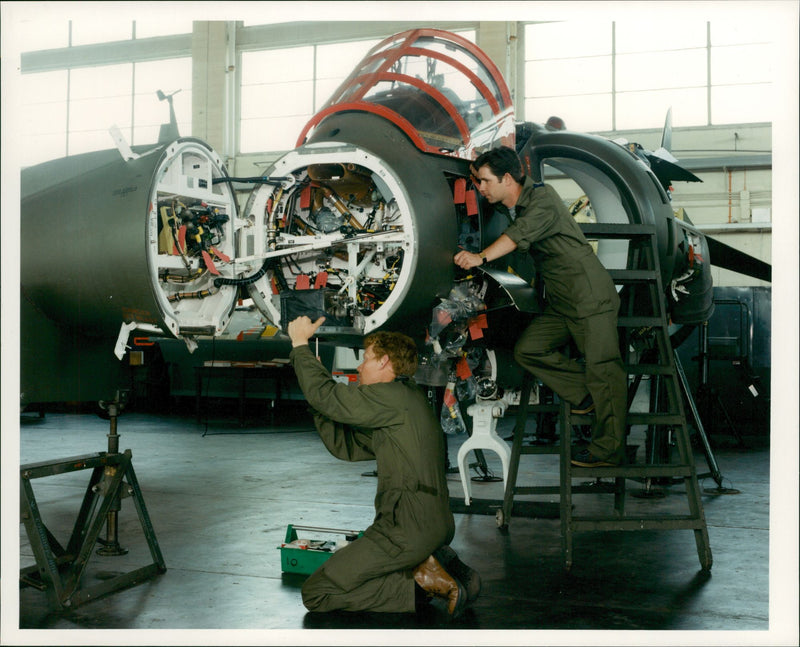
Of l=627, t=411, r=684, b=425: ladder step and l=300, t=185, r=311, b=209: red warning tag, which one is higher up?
l=300, t=185, r=311, b=209: red warning tag

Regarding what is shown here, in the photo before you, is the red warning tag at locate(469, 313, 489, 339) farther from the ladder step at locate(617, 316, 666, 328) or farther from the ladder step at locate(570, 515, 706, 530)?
the ladder step at locate(570, 515, 706, 530)

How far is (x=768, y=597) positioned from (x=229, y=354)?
12.3m

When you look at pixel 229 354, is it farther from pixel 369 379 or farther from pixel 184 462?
pixel 369 379

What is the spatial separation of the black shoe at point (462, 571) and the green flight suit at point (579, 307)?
1147 mm

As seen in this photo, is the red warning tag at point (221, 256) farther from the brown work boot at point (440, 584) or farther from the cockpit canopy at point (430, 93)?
the brown work boot at point (440, 584)

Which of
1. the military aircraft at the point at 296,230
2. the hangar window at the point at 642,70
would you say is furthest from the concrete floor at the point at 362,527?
the hangar window at the point at 642,70

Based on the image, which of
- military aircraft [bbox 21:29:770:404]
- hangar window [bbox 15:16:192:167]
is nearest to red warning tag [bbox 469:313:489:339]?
military aircraft [bbox 21:29:770:404]


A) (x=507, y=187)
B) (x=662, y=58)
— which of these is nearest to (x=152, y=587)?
(x=507, y=187)

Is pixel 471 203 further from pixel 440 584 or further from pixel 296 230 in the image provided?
pixel 440 584

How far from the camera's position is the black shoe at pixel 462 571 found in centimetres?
409

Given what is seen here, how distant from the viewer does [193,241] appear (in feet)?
15.9

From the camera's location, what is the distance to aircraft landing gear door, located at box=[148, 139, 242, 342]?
15.5ft

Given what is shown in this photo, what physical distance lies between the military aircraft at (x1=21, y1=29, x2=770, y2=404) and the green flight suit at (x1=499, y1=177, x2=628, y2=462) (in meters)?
0.25

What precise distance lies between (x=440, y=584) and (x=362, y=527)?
219cm
